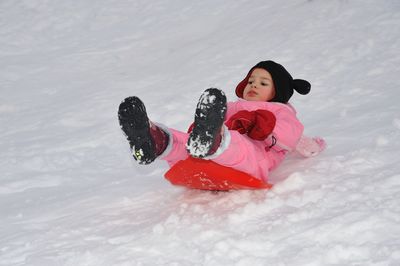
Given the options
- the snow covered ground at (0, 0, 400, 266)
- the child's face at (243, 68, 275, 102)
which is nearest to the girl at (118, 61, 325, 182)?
the child's face at (243, 68, 275, 102)

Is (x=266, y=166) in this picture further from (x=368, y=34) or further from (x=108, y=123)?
(x=368, y=34)

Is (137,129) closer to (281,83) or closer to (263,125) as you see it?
(263,125)

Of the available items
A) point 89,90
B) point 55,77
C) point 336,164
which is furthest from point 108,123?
point 336,164

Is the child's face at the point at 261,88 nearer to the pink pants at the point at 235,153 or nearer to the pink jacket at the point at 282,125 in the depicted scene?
the pink jacket at the point at 282,125

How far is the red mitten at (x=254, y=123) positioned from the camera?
3027 mm

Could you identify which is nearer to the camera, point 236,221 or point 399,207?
point 399,207

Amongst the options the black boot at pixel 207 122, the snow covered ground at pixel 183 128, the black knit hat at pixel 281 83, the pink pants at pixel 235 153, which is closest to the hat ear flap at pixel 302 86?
the black knit hat at pixel 281 83

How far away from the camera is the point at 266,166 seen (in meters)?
3.14

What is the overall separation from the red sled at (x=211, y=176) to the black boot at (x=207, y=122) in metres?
0.30

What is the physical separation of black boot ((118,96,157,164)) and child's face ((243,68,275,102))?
120 centimetres

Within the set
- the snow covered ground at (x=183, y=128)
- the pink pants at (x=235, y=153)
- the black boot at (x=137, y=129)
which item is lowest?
the snow covered ground at (x=183, y=128)

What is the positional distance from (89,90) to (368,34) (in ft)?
11.8

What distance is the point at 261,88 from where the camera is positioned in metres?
3.66

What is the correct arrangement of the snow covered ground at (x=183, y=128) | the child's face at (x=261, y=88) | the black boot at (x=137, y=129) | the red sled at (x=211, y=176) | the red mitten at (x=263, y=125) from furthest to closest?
the child's face at (x=261, y=88) < the red mitten at (x=263, y=125) < the red sled at (x=211, y=176) < the black boot at (x=137, y=129) < the snow covered ground at (x=183, y=128)
